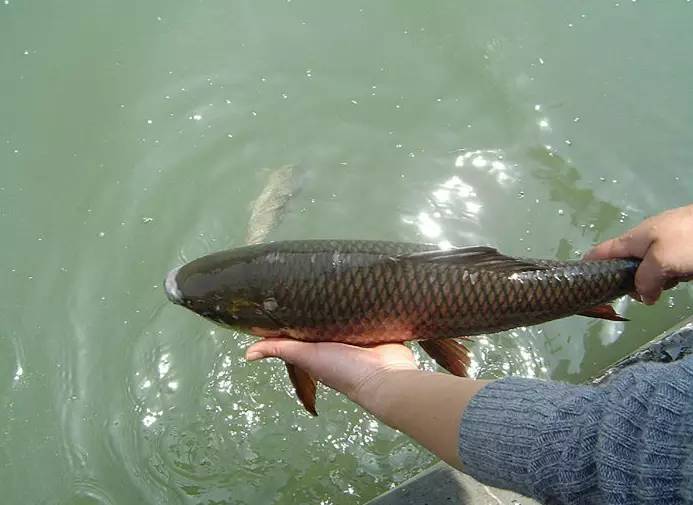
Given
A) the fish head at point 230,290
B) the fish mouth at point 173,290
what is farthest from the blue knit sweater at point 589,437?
the fish mouth at point 173,290

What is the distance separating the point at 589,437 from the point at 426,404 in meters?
0.53

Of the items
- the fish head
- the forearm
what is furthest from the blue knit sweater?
the fish head

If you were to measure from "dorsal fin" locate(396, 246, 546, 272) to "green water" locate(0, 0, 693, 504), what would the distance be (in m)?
1.19

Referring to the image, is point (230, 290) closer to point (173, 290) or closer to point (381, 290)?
point (173, 290)

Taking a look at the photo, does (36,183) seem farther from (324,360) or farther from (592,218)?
(592,218)

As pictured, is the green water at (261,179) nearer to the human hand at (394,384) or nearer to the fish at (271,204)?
the fish at (271,204)

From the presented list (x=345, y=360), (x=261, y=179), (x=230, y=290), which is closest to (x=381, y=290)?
(x=345, y=360)

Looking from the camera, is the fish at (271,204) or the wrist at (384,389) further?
the fish at (271,204)

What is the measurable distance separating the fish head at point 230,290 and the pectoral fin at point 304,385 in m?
0.18

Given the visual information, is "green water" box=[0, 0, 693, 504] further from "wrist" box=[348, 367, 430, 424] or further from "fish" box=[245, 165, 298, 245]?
"wrist" box=[348, 367, 430, 424]

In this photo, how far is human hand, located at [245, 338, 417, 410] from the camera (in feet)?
7.04

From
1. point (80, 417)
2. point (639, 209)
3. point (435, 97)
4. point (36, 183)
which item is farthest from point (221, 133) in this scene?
point (639, 209)

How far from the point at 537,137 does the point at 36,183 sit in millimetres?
3268

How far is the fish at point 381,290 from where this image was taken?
7.30 feet
